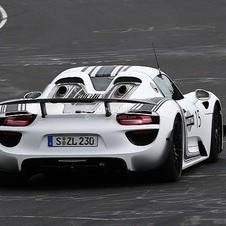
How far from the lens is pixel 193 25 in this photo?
36.1 m

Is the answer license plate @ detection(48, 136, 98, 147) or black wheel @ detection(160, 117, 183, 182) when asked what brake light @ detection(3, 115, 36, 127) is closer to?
license plate @ detection(48, 136, 98, 147)

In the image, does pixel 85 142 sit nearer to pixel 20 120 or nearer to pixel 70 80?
pixel 20 120

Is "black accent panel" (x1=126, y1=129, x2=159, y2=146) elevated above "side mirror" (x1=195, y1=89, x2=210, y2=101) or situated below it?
above

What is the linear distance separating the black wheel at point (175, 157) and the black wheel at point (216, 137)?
4.61 ft

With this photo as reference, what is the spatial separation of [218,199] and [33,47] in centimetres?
2211

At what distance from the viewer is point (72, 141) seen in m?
10.8

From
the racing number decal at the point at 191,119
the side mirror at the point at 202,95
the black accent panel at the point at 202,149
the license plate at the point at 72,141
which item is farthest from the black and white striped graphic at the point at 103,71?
the license plate at the point at 72,141

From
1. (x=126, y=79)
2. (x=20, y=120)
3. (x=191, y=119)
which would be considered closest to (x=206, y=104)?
(x=191, y=119)

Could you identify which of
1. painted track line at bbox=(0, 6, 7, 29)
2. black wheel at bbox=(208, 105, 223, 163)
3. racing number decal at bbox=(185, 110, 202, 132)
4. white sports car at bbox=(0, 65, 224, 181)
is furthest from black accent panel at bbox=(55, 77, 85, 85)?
painted track line at bbox=(0, 6, 7, 29)

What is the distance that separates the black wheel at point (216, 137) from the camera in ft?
42.1

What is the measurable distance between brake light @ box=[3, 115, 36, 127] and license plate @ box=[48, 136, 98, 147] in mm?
257

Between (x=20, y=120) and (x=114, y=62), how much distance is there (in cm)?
1598

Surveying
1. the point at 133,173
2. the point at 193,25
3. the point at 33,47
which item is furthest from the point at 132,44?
the point at 133,173

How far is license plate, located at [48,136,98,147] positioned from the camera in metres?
10.7
